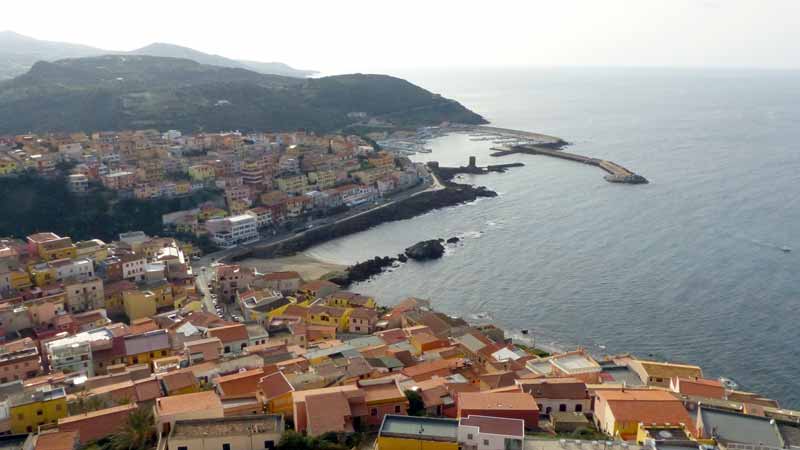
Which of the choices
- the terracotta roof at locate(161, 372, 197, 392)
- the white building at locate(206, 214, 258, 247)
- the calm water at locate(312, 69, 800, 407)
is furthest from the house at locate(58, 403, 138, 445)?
the white building at locate(206, 214, 258, 247)

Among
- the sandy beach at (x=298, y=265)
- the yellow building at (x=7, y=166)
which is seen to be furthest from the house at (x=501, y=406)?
the yellow building at (x=7, y=166)

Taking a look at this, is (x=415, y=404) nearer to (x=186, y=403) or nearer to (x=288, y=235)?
(x=186, y=403)

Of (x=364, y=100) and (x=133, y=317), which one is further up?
(x=364, y=100)

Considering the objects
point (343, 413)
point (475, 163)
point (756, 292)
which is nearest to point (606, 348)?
point (756, 292)

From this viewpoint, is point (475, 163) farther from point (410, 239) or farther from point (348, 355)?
point (348, 355)

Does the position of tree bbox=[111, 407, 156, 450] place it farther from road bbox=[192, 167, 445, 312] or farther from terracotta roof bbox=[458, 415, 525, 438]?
road bbox=[192, 167, 445, 312]

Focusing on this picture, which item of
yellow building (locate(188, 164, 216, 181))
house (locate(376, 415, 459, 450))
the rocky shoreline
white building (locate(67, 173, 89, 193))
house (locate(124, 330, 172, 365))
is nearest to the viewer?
house (locate(376, 415, 459, 450))
